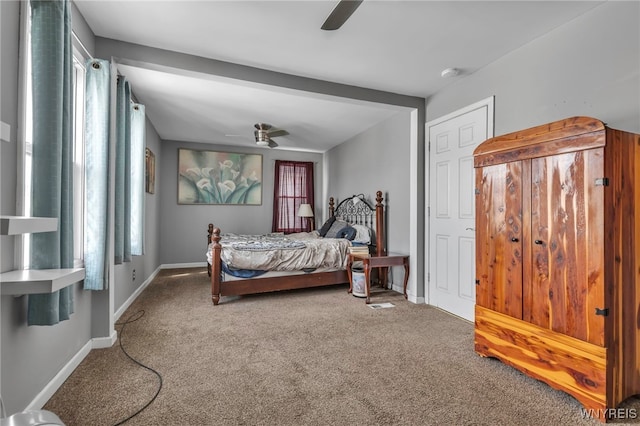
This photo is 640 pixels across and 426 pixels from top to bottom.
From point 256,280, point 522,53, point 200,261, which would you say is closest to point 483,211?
point 522,53

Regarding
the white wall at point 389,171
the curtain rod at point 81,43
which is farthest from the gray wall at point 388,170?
the curtain rod at point 81,43

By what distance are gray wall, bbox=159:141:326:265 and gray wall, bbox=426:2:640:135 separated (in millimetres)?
4600

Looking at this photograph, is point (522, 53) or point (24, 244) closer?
point (24, 244)

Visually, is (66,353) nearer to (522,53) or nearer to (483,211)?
(483,211)

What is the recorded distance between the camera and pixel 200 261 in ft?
21.4

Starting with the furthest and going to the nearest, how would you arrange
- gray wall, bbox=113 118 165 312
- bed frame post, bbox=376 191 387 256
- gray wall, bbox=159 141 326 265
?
gray wall, bbox=159 141 326 265
bed frame post, bbox=376 191 387 256
gray wall, bbox=113 118 165 312

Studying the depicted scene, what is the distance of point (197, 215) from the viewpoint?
644cm

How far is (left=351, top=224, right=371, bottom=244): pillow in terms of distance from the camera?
15.8ft

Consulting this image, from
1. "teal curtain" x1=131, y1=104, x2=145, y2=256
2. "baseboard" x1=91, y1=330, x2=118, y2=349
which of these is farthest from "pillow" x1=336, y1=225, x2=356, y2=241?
"baseboard" x1=91, y1=330, x2=118, y2=349

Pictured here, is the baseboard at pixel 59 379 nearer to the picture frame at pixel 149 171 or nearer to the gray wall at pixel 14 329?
the gray wall at pixel 14 329

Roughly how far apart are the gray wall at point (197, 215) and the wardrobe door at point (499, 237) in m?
4.77

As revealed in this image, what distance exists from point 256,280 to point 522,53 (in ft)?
11.7

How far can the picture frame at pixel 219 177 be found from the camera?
20.6 feet

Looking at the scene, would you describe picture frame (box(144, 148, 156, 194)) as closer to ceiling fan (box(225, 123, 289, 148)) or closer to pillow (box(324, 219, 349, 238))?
ceiling fan (box(225, 123, 289, 148))
